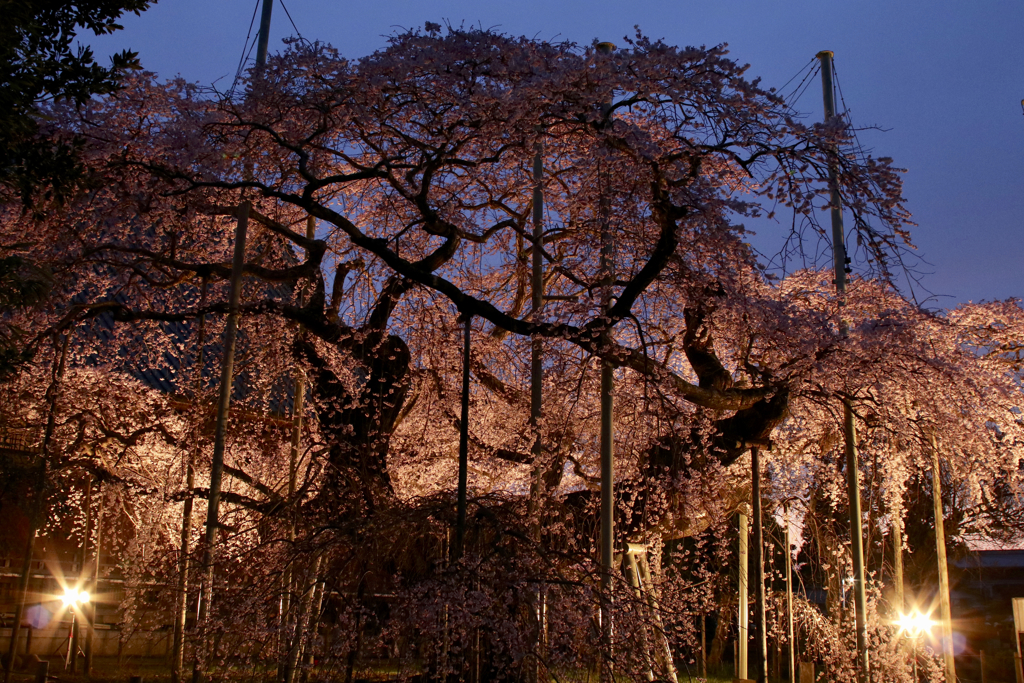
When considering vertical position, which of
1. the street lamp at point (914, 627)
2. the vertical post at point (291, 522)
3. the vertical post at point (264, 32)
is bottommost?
the street lamp at point (914, 627)

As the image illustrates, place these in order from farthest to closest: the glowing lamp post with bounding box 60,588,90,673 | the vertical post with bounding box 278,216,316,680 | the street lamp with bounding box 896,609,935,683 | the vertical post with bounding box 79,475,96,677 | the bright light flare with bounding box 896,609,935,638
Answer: the glowing lamp post with bounding box 60,588,90,673 < the bright light flare with bounding box 896,609,935,638 < the street lamp with bounding box 896,609,935,683 < the vertical post with bounding box 79,475,96,677 < the vertical post with bounding box 278,216,316,680

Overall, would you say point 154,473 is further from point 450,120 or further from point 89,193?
point 450,120

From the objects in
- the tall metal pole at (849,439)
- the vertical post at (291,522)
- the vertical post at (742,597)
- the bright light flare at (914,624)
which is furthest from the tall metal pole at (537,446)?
the bright light flare at (914,624)

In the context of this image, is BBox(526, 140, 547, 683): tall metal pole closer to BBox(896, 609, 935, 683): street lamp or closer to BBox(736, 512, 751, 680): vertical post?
BBox(736, 512, 751, 680): vertical post

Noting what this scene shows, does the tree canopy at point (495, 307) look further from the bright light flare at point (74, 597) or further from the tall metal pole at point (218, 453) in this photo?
A: the bright light flare at point (74, 597)

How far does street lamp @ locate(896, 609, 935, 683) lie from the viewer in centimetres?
1280

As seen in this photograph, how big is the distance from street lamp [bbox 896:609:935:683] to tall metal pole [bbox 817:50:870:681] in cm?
243

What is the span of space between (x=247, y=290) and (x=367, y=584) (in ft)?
17.1

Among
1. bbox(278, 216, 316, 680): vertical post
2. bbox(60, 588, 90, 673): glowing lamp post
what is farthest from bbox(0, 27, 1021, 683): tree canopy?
bbox(60, 588, 90, 673): glowing lamp post

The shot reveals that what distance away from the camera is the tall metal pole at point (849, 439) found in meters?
9.71

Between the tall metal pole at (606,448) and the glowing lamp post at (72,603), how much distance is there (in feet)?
30.8

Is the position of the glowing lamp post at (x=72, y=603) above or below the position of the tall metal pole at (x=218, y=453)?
below

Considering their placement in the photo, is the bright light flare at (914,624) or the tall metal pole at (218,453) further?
the bright light flare at (914,624)

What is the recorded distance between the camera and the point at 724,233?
9016 mm
